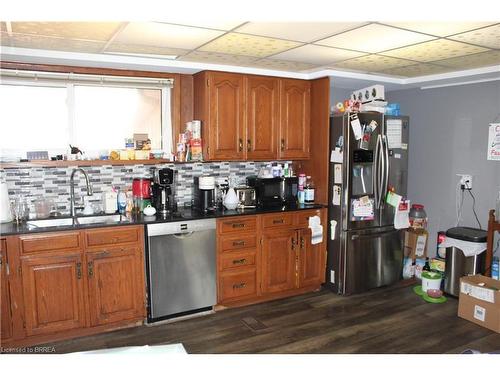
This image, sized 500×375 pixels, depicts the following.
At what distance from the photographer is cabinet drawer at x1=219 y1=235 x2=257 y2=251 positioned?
3598 mm

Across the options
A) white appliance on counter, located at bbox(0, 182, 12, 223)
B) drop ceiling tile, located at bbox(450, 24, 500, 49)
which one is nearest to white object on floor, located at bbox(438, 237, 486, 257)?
drop ceiling tile, located at bbox(450, 24, 500, 49)

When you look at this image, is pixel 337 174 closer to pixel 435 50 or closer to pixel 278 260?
pixel 278 260

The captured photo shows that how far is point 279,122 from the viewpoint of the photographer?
4094mm

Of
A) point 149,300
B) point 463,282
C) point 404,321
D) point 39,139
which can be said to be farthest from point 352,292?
point 39,139

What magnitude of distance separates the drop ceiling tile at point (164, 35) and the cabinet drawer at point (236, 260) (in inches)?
72.2

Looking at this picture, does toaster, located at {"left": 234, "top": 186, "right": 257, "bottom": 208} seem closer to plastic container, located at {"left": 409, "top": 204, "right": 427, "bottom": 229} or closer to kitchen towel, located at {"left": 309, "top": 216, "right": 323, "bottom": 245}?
kitchen towel, located at {"left": 309, "top": 216, "right": 323, "bottom": 245}

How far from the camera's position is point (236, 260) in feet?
12.1

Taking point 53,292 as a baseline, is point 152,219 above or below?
above

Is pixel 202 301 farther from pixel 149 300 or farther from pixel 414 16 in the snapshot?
pixel 414 16

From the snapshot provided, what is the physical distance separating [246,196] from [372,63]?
1746mm

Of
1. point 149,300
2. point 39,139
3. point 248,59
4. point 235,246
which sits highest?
point 248,59

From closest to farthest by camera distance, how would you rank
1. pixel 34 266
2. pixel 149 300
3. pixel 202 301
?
1. pixel 34 266
2. pixel 149 300
3. pixel 202 301

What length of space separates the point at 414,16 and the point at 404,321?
3475 mm

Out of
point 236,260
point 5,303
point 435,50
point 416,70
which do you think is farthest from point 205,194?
point 416,70
